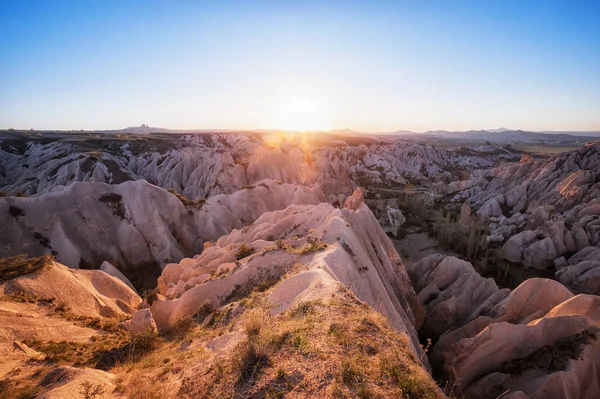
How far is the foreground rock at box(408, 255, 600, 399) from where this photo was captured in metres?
9.13

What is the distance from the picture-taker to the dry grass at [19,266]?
14.0m

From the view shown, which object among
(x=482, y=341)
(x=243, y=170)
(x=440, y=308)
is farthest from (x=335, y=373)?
(x=243, y=170)

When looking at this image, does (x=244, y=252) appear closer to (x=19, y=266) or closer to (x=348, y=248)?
(x=348, y=248)

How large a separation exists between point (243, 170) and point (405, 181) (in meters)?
51.0

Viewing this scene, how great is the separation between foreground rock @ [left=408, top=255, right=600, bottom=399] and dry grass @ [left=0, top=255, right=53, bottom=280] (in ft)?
63.4

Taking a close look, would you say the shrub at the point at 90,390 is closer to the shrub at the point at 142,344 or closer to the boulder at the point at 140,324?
the shrub at the point at 142,344

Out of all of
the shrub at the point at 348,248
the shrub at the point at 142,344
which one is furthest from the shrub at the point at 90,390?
the shrub at the point at 348,248

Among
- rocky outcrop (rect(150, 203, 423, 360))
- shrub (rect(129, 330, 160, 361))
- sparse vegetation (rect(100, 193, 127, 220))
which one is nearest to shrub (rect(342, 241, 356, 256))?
rocky outcrop (rect(150, 203, 423, 360))

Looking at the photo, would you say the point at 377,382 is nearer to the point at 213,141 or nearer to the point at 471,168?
the point at 213,141

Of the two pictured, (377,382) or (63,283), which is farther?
(63,283)

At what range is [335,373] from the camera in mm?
5594

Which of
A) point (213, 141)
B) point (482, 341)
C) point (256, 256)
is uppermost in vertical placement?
point (213, 141)

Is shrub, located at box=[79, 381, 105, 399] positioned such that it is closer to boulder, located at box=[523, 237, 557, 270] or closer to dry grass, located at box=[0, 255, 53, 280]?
dry grass, located at box=[0, 255, 53, 280]

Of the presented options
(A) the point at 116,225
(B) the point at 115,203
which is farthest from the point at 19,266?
(B) the point at 115,203
